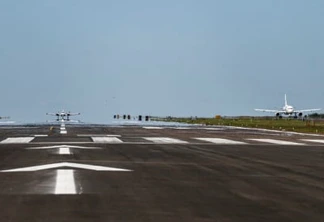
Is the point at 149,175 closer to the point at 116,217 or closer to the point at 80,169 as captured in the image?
the point at 80,169

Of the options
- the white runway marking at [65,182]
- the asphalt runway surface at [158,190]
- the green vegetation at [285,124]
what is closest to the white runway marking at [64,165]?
the asphalt runway surface at [158,190]

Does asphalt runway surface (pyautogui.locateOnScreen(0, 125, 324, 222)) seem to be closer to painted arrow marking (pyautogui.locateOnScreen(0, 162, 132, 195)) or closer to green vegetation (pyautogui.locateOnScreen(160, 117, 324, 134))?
painted arrow marking (pyautogui.locateOnScreen(0, 162, 132, 195))

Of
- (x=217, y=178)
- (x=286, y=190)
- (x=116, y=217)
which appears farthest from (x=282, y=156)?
(x=116, y=217)

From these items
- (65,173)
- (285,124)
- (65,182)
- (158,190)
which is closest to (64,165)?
(65,173)

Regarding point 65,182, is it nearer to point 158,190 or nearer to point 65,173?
point 65,173

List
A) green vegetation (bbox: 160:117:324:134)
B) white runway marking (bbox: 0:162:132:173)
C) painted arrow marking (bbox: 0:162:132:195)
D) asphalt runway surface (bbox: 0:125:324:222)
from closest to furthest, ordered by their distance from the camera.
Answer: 1. asphalt runway surface (bbox: 0:125:324:222)
2. painted arrow marking (bbox: 0:162:132:195)
3. white runway marking (bbox: 0:162:132:173)
4. green vegetation (bbox: 160:117:324:134)

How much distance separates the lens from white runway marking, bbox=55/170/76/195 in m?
12.3

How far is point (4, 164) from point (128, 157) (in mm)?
4974

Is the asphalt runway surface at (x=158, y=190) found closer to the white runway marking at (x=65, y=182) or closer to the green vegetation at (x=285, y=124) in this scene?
the white runway marking at (x=65, y=182)

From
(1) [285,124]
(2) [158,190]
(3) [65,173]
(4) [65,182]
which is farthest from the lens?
(1) [285,124]

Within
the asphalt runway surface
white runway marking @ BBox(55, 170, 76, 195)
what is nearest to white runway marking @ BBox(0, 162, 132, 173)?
the asphalt runway surface

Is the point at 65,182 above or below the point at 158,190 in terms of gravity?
above

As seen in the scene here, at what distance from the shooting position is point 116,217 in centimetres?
954

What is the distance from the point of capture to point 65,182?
13758 millimetres
